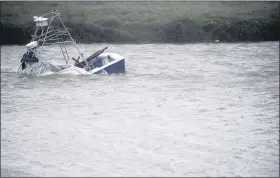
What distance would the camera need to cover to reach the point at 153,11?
3397 centimetres

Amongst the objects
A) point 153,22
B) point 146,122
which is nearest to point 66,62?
point 146,122

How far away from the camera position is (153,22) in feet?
105

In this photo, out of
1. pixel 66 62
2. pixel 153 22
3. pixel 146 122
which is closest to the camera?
pixel 146 122

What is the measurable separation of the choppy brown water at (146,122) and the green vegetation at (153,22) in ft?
27.8

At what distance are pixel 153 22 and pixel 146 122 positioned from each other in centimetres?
1979

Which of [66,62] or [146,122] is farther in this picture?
[66,62]

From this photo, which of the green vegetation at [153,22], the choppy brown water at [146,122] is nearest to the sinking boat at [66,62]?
the choppy brown water at [146,122]

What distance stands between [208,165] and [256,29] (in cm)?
2336

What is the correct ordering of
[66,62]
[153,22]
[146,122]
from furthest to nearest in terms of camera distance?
[153,22] → [66,62] → [146,122]

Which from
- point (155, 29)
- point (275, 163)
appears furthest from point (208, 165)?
point (155, 29)

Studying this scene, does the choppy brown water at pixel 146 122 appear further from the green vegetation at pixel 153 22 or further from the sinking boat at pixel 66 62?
the green vegetation at pixel 153 22

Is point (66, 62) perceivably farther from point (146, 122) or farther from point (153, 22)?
point (153, 22)

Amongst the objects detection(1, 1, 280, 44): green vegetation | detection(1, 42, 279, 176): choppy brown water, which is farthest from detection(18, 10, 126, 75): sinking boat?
detection(1, 1, 280, 44): green vegetation

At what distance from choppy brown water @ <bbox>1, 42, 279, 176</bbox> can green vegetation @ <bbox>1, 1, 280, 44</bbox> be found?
8.47 metres
